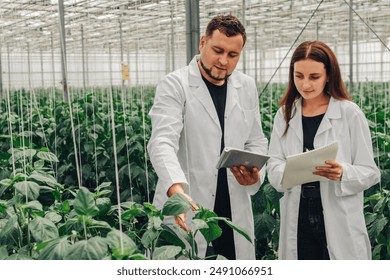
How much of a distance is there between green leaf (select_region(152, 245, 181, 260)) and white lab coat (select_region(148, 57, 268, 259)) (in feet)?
2.20

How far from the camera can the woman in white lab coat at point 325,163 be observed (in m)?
1.96

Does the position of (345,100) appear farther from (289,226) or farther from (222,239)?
(222,239)

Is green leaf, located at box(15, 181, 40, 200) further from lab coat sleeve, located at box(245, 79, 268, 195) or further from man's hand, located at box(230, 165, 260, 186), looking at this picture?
lab coat sleeve, located at box(245, 79, 268, 195)

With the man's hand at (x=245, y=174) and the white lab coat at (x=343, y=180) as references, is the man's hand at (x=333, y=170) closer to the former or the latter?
the white lab coat at (x=343, y=180)

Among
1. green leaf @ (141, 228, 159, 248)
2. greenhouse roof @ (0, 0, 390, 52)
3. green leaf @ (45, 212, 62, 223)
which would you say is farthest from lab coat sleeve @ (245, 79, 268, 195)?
greenhouse roof @ (0, 0, 390, 52)

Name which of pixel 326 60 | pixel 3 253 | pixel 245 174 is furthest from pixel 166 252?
pixel 326 60

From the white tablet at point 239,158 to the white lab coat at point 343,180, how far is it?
0.11 meters

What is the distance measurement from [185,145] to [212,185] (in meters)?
0.22

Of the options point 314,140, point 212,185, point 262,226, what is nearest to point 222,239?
point 212,185

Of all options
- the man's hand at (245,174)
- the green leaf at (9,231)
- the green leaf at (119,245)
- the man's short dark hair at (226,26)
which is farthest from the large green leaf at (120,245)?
the man's short dark hair at (226,26)

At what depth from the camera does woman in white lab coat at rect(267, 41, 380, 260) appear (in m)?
1.96

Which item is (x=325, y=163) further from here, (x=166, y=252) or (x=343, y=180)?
(x=166, y=252)

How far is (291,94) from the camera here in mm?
2115

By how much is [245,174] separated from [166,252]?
0.79 m
